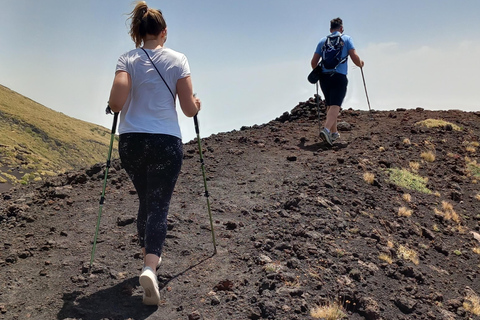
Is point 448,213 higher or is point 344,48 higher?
point 344,48

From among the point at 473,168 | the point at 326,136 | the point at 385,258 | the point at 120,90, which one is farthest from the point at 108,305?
the point at 473,168

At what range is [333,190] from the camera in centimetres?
858

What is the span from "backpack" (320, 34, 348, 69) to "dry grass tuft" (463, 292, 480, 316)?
5781 mm

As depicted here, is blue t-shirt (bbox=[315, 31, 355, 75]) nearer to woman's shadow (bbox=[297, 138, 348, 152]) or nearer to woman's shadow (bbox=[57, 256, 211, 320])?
woman's shadow (bbox=[297, 138, 348, 152])

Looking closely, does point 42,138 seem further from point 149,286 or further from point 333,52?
point 149,286

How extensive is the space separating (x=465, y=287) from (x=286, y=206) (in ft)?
9.50

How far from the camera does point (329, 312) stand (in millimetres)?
4992

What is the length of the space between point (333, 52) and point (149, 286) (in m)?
7.60

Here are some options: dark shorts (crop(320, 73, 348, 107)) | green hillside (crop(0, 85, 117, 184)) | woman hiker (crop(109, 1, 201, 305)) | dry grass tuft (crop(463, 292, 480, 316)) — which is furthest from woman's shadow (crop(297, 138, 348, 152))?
green hillside (crop(0, 85, 117, 184))

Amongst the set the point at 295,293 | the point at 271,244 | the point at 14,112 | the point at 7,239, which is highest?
the point at 14,112

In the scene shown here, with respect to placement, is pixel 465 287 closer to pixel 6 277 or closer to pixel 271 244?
pixel 271 244

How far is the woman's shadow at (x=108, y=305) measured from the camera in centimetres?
475

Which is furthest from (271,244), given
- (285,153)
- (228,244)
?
(285,153)

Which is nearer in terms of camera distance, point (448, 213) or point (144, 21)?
point (144, 21)
